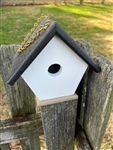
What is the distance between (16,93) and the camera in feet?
3.38

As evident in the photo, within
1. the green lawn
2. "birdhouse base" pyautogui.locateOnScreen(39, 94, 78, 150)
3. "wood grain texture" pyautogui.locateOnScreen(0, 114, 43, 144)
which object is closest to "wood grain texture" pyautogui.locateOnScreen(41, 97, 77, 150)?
"birdhouse base" pyautogui.locateOnScreen(39, 94, 78, 150)

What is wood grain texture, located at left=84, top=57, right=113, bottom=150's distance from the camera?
76 centimetres

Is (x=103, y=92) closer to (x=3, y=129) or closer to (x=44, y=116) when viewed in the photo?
(x=44, y=116)

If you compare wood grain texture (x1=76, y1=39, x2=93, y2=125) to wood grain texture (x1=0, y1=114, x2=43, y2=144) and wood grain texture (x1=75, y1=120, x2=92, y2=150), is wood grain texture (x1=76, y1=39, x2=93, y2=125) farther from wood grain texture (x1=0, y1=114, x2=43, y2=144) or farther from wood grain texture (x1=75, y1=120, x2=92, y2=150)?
wood grain texture (x1=0, y1=114, x2=43, y2=144)

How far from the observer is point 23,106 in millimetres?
1091

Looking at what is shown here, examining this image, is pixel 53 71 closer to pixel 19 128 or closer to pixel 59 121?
pixel 59 121

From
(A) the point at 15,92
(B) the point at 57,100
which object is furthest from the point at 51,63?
(A) the point at 15,92

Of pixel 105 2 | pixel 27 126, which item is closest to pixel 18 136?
pixel 27 126

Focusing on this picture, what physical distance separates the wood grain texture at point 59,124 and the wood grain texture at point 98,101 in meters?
0.08

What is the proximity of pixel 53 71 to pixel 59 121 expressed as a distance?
260 millimetres

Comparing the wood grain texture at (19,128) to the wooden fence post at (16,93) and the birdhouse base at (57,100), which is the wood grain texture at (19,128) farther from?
the birdhouse base at (57,100)

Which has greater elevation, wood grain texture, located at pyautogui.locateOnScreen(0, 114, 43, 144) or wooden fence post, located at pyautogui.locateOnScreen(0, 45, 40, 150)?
wooden fence post, located at pyautogui.locateOnScreen(0, 45, 40, 150)

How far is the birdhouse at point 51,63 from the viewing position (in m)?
0.73

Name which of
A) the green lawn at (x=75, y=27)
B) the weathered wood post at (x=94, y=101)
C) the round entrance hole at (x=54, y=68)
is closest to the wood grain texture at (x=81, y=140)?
the weathered wood post at (x=94, y=101)
